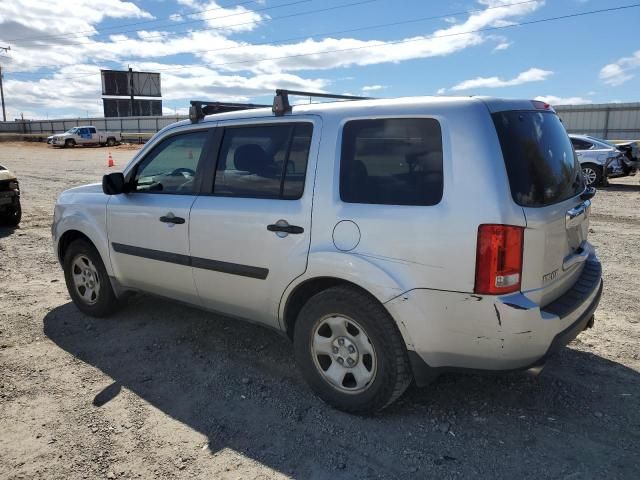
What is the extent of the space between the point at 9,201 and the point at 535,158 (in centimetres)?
936

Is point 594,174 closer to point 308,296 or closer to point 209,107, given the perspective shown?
point 209,107

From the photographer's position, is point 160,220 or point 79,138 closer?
point 160,220

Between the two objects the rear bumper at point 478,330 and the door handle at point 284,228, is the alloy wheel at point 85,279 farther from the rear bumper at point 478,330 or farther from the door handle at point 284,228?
the rear bumper at point 478,330

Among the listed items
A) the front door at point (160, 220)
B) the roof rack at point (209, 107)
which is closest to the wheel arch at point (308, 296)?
the front door at point (160, 220)

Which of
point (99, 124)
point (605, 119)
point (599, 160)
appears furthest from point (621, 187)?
point (99, 124)

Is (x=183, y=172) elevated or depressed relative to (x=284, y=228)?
elevated

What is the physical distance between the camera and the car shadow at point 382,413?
281 centimetres

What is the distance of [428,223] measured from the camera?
2.74 m

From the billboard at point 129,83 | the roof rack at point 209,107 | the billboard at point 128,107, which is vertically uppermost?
the billboard at point 129,83

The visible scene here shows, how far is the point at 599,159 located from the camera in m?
14.8

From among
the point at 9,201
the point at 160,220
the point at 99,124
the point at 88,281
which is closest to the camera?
the point at 160,220

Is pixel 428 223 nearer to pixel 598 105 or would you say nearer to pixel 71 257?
pixel 71 257

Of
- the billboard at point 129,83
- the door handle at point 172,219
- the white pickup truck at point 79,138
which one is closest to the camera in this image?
the door handle at point 172,219

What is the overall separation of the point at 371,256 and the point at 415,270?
268mm
